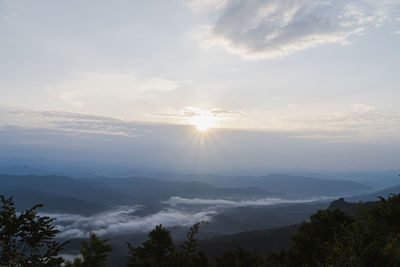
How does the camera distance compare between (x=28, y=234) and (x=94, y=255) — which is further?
(x=94, y=255)

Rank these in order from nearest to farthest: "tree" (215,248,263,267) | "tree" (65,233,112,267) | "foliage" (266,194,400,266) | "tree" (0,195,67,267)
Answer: "tree" (0,195,67,267) → "foliage" (266,194,400,266) → "tree" (215,248,263,267) → "tree" (65,233,112,267)

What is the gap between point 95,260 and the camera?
2269 cm

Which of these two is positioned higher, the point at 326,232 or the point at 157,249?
the point at 326,232

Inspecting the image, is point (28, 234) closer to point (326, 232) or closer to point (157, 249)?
point (157, 249)

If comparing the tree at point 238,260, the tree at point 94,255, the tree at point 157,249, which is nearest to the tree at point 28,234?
the tree at point 94,255

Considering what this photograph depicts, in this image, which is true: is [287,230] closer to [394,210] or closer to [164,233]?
[394,210]

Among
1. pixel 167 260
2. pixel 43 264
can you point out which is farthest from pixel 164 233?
pixel 43 264

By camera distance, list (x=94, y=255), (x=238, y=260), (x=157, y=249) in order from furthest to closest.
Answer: (x=94, y=255) → (x=157, y=249) → (x=238, y=260)

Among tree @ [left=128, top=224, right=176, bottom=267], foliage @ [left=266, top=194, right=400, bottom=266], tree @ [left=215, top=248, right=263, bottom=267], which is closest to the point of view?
foliage @ [left=266, top=194, right=400, bottom=266]

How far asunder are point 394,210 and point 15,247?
3387 cm

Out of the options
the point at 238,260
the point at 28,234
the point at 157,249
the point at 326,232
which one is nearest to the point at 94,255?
the point at 157,249

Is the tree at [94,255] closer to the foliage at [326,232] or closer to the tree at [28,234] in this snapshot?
the tree at [28,234]

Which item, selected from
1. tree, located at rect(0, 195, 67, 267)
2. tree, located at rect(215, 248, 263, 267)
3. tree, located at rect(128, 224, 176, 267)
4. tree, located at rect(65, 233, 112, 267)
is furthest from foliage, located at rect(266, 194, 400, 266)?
tree, located at rect(0, 195, 67, 267)

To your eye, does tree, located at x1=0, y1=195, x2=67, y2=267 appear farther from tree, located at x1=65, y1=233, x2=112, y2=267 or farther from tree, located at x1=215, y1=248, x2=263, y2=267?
tree, located at x1=215, y1=248, x2=263, y2=267
